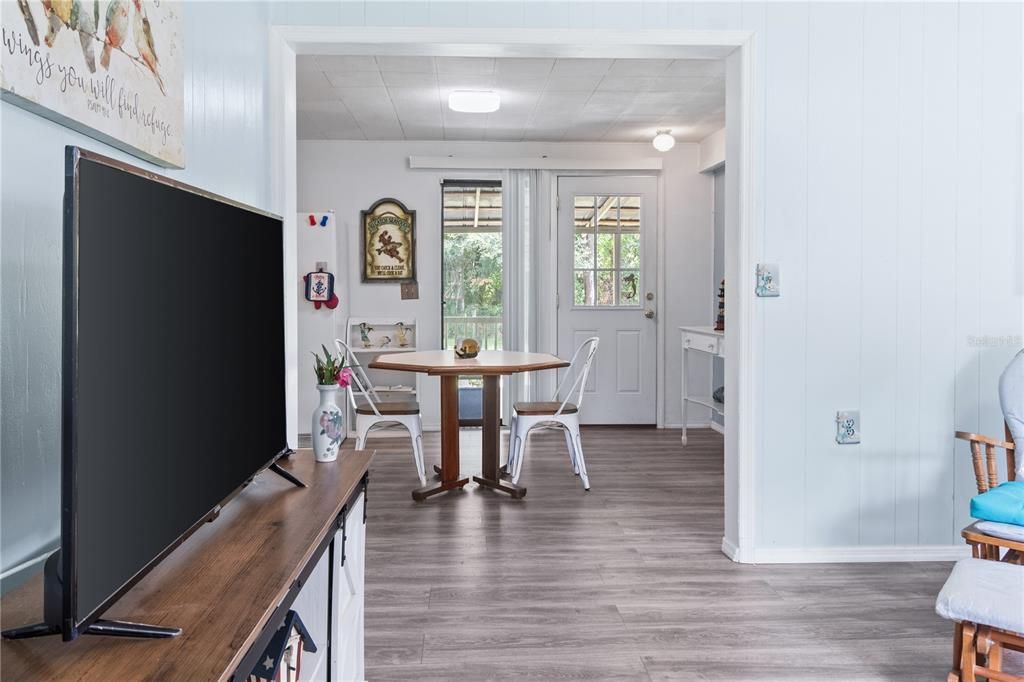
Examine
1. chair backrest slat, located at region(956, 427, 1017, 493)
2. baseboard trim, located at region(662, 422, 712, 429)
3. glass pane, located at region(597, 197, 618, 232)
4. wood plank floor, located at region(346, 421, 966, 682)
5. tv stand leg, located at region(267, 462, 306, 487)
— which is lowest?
wood plank floor, located at region(346, 421, 966, 682)

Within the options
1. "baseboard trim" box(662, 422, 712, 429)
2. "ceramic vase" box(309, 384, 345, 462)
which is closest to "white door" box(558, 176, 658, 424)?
"baseboard trim" box(662, 422, 712, 429)

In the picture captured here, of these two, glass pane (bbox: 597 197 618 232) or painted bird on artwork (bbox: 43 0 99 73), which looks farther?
glass pane (bbox: 597 197 618 232)

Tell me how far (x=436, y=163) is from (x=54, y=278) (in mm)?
5238

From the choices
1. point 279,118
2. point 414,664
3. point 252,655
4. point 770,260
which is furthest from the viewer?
point 770,260

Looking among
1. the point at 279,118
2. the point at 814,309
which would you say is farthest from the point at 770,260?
the point at 279,118

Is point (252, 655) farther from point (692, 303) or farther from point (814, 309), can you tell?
point (692, 303)

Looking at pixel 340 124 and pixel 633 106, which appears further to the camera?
pixel 340 124

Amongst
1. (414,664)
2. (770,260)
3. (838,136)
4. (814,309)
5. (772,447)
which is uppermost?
(838,136)

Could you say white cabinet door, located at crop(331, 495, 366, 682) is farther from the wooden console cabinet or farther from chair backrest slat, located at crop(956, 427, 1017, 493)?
chair backrest slat, located at crop(956, 427, 1017, 493)

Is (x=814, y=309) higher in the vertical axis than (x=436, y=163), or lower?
lower

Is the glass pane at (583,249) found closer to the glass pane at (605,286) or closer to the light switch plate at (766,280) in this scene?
the glass pane at (605,286)

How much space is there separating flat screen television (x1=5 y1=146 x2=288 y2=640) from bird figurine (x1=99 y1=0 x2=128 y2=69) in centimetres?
36

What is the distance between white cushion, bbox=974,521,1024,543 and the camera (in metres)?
2.25

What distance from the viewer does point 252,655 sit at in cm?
109
